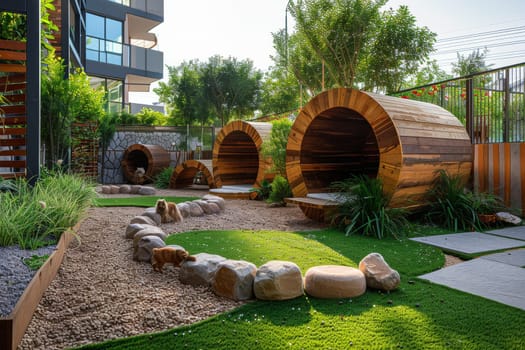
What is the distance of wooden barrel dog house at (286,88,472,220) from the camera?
4.82m

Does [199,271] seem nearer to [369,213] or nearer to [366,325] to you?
[366,325]

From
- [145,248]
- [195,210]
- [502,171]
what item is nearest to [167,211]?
[195,210]

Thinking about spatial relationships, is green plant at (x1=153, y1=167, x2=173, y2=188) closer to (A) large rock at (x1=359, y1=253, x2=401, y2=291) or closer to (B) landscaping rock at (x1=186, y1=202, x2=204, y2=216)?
(B) landscaping rock at (x1=186, y1=202, x2=204, y2=216)

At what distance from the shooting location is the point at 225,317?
2.21 m

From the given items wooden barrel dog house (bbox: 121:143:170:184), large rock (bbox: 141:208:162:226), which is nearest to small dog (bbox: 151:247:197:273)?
large rock (bbox: 141:208:162:226)

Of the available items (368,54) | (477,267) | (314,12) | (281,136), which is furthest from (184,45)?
(477,267)

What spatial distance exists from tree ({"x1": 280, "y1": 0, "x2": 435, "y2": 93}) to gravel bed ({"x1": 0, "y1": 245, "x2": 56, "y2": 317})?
15.4 m

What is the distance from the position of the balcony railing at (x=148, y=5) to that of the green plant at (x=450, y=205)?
18.9 metres

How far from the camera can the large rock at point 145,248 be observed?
10.9ft

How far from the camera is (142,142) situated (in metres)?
14.1

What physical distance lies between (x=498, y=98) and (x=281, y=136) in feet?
11.9

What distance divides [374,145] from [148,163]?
7972mm

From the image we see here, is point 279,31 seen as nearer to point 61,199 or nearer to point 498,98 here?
point 498,98

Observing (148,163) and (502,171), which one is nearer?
(502,171)
